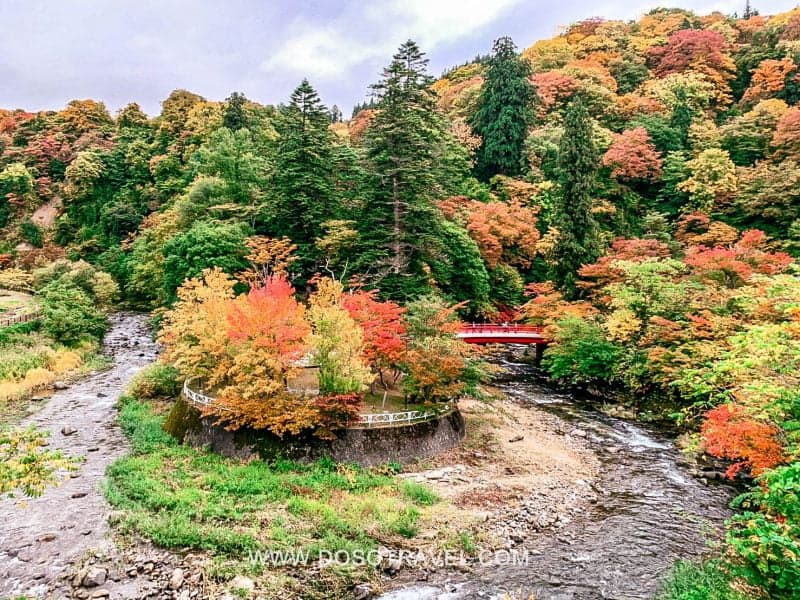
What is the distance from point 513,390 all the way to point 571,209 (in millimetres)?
13661

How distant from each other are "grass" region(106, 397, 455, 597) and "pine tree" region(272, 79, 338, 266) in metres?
16.7

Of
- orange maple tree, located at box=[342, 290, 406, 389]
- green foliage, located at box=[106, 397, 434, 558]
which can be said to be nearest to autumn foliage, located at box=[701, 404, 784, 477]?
green foliage, located at box=[106, 397, 434, 558]

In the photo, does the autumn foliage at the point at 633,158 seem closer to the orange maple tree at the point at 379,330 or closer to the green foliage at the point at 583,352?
the green foliage at the point at 583,352

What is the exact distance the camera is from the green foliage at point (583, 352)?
29469 mm

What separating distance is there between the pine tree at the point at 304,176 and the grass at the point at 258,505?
16689 millimetres

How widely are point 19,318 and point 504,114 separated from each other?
147 ft

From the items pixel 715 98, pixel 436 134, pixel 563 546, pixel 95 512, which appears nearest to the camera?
pixel 563 546

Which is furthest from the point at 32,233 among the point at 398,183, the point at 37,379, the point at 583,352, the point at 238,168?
the point at 583,352

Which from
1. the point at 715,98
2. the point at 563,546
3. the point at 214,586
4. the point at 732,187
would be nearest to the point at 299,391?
the point at 214,586

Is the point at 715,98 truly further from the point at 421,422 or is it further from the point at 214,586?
the point at 214,586

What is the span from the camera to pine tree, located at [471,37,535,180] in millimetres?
51062

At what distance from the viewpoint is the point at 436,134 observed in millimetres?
40375

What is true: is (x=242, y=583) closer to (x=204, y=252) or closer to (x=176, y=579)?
(x=176, y=579)

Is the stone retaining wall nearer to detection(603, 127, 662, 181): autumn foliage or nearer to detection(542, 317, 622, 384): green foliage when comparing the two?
detection(542, 317, 622, 384): green foliage
